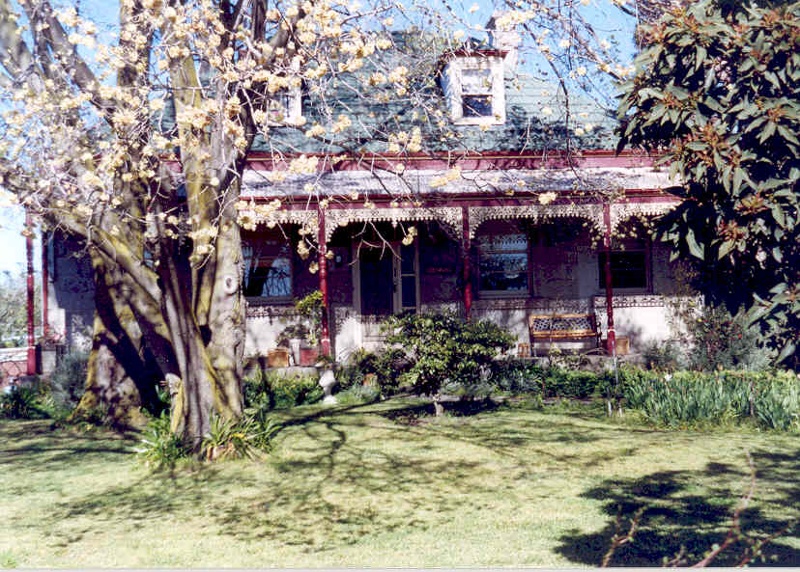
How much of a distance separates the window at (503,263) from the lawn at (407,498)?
683 cm

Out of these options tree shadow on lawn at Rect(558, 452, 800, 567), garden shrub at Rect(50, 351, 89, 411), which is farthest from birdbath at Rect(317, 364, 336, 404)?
tree shadow on lawn at Rect(558, 452, 800, 567)

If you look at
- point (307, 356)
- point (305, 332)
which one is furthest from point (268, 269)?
point (307, 356)

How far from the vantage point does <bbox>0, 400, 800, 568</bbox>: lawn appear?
5688 millimetres

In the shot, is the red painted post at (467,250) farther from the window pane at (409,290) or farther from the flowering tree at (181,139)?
the flowering tree at (181,139)

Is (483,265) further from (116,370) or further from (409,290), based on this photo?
(116,370)

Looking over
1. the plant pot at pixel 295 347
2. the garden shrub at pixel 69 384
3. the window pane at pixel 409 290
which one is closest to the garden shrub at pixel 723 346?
the window pane at pixel 409 290

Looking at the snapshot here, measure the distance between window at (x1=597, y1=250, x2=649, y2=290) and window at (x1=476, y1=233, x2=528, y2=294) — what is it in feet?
7.04

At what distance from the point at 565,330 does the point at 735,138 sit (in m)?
12.2

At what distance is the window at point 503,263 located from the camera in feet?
56.4

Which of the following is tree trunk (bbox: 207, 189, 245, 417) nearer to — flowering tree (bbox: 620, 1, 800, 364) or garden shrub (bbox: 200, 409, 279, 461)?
garden shrub (bbox: 200, 409, 279, 461)

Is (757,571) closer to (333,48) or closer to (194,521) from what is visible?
(194,521)

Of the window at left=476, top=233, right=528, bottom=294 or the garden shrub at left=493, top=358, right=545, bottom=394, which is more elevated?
the window at left=476, top=233, right=528, bottom=294

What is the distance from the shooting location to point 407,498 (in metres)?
7.16

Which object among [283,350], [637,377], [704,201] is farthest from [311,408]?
[704,201]
